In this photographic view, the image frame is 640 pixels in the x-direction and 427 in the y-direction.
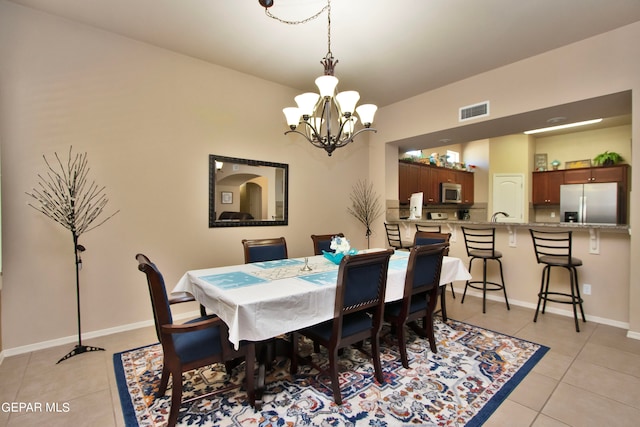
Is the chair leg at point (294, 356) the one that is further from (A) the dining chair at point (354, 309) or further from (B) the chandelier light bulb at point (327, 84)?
(B) the chandelier light bulb at point (327, 84)

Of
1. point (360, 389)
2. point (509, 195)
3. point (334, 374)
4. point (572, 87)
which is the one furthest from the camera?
point (509, 195)

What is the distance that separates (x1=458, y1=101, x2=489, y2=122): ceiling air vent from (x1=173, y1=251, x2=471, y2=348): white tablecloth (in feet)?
8.55

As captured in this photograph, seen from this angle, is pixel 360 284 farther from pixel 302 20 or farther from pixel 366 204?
pixel 366 204

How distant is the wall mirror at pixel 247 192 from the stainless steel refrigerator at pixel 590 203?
17.7 ft

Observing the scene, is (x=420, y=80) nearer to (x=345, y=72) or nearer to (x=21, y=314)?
(x=345, y=72)

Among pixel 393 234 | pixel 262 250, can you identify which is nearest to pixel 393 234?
pixel 393 234

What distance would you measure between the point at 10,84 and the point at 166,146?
128 centimetres

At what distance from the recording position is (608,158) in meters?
5.52

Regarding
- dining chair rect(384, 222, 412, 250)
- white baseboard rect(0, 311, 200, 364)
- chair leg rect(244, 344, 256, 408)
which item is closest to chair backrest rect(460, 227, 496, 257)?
dining chair rect(384, 222, 412, 250)

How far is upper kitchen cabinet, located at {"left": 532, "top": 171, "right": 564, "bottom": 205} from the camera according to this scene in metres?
6.04

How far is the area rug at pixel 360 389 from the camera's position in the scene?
5.86ft

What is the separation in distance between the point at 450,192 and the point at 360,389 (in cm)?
568

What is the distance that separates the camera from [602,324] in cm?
326

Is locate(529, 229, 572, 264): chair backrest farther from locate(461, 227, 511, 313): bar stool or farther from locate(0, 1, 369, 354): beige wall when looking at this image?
locate(0, 1, 369, 354): beige wall
